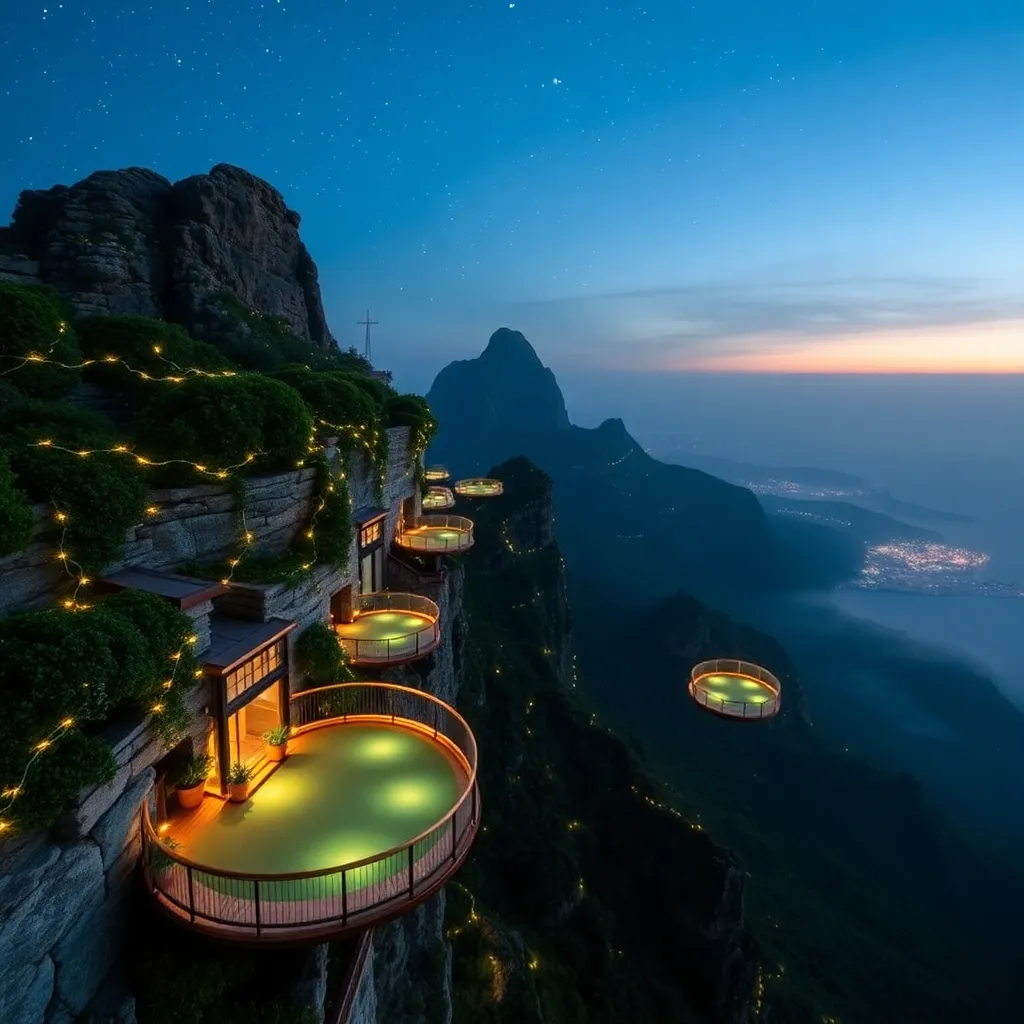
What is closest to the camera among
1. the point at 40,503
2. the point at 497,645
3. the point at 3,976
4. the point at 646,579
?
the point at 3,976

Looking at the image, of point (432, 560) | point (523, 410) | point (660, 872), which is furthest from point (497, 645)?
point (523, 410)

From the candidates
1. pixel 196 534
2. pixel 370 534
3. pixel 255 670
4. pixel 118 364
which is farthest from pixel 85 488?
pixel 370 534

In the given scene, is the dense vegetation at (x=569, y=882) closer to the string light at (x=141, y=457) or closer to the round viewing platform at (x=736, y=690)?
the round viewing platform at (x=736, y=690)

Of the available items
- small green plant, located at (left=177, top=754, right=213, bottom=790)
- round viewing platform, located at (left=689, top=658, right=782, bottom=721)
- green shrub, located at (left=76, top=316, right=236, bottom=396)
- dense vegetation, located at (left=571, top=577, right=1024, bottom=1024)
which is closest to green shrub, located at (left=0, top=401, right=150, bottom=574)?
small green plant, located at (left=177, top=754, right=213, bottom=790)

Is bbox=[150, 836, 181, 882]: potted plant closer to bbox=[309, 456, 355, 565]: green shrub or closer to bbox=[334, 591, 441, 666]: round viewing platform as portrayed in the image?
bbox=[334, 591, 441, 666]: round viewing platform

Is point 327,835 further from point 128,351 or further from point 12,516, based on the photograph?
point 128,351

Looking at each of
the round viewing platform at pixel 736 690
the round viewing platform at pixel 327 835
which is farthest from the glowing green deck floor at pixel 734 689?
the round viewing platform at pixel 327 835

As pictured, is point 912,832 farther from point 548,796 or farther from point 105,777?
point 105,777
